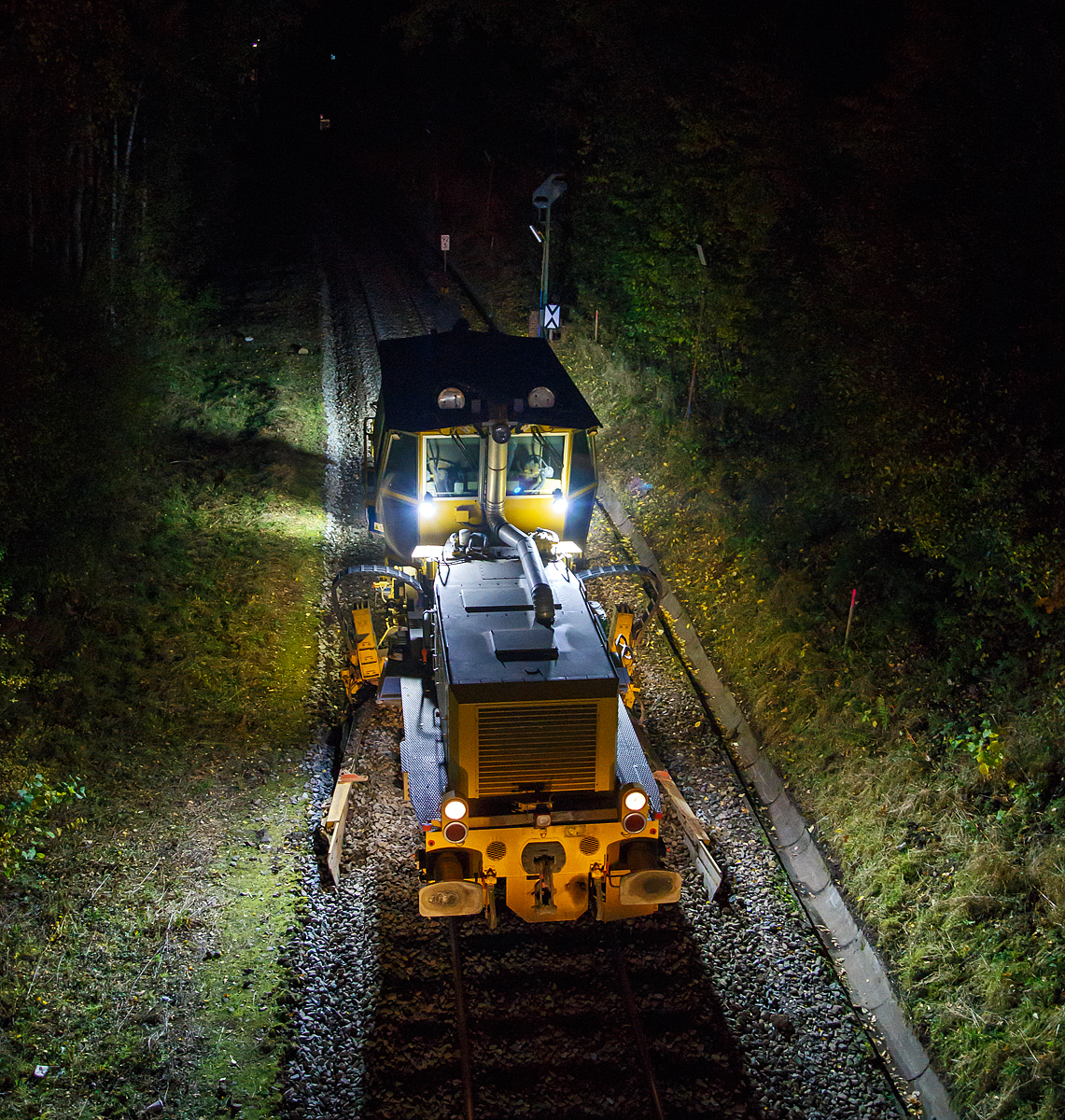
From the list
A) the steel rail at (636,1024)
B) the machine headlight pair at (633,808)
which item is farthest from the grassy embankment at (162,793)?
the machine headlight pair at (633,808)

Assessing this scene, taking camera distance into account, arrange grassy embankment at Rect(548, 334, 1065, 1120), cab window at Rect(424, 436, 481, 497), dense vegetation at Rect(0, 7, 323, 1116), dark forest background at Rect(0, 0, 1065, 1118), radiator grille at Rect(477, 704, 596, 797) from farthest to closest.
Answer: cab window at Rect(424, 436, 481, 497) < dark forest background at Rect(0, 0, 1065, 1118) < radiator grille at Rect(477, 704, 596, 797) < dense vegetation at Rect(0, 7, 323, 1116) < grassy embankment at Rect(548, 334, 1065, 1120)

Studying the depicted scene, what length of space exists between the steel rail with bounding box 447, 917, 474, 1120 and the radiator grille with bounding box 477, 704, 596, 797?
4.44ft

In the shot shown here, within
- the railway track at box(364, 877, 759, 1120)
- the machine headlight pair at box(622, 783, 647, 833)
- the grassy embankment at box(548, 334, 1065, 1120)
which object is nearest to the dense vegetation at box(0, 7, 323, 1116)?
the railway track at box(364, 877, 759, 1120)

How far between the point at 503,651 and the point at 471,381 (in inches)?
162

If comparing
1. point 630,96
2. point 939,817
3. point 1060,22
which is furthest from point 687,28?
point 939,817

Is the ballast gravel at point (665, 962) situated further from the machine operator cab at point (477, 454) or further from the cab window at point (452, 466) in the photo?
the cab window at point (452, 466)

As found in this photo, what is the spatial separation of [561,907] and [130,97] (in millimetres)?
18105

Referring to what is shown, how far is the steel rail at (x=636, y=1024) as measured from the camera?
6859 millimetres

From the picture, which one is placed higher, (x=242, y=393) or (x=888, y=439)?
(x=888, y=439)

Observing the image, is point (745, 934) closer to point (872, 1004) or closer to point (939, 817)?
point (872, 1004)

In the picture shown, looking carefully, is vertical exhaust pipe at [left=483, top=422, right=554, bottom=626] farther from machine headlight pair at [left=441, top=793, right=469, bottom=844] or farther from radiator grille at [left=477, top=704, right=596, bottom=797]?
machine headlight pair at [left=441, top=793, right=469, bottom=844]

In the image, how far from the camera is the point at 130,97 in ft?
61.8

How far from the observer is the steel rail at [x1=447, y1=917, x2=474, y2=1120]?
6.83 metres

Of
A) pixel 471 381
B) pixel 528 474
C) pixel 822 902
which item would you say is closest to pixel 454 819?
pixel 822 902
